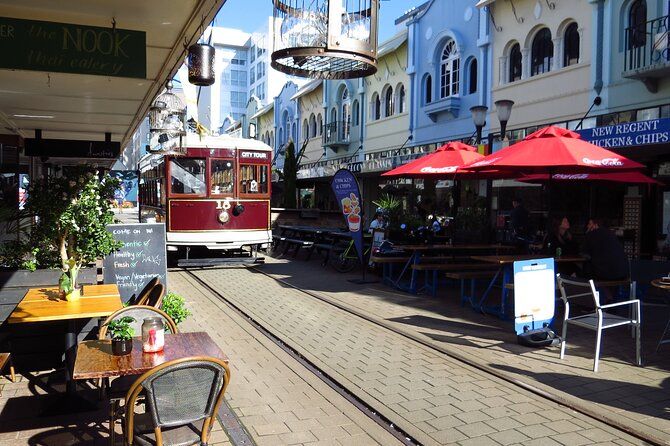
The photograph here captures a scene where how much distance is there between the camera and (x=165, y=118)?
9508 mm

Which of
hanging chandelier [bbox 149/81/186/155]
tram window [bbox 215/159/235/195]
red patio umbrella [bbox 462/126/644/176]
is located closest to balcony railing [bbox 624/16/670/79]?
red patio umbrella [bbox 462/126/644/176]

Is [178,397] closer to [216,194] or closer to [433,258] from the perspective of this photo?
[433,258]

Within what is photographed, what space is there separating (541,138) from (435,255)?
4.00m

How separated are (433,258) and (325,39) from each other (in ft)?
20.4

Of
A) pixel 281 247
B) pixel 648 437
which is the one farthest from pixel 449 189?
pixel 648 437

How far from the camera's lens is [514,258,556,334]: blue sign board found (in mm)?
6523

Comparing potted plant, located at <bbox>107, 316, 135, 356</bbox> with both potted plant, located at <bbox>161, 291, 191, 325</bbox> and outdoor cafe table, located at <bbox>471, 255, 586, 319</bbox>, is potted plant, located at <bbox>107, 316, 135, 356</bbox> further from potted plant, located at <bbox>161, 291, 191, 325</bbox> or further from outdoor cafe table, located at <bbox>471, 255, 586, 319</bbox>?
outdoor cafe table, located at <bbox>471, 255, 586, 319</bbox>

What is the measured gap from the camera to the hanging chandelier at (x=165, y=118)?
8.97 meters

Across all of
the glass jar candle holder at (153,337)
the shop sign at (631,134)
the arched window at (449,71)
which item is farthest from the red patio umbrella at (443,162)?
the arched window at (449,71)

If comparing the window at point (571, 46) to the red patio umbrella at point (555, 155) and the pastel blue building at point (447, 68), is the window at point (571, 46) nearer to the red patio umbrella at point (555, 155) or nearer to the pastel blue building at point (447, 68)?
the pastel blue building at point (447, 68)

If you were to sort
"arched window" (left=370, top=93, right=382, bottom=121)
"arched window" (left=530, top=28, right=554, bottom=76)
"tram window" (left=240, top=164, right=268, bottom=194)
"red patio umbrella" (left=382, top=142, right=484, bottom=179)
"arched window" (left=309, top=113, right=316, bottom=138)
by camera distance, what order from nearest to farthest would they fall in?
"red patio umbrella" (left=382, top=142, right=484, bottom=179) → "tram window" (left=240, top=164, right=268, bottom=194) → "arched window" (left=530, top=28, right=554, bottom=76) → "arched window" (left=370, top=93, right=382, bottom=121) → "arched window" (left=309, top=113, right=316, bottom=138)

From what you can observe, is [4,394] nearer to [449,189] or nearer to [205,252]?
[205,252]

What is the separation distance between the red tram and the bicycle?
5.99 ft

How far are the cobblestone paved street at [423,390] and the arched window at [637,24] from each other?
9.98 meters
